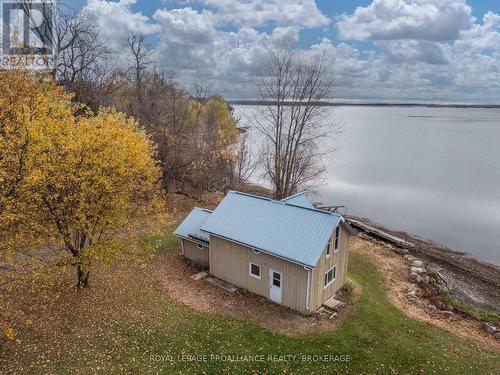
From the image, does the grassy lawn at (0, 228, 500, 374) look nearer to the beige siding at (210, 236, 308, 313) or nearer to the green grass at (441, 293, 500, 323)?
the beige siding at (210, 236, 308, 313)

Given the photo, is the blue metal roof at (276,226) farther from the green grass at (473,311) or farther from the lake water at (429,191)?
the lake water at (429,191)

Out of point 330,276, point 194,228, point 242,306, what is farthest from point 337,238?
point 194,228

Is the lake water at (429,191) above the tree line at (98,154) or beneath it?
beneath

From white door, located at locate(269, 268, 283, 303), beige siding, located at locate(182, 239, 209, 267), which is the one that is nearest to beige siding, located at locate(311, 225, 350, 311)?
white door, located at locate(269, 268, 283, 303)

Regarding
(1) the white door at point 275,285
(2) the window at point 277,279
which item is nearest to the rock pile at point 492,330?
(1) the white door at point 275,285

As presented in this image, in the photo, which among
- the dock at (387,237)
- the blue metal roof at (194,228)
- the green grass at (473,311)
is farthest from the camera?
the dock at (387,237)

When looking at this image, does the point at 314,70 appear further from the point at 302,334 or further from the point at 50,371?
the point at 50,371

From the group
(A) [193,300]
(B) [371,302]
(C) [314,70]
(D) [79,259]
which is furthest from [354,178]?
(D) [79,259]
